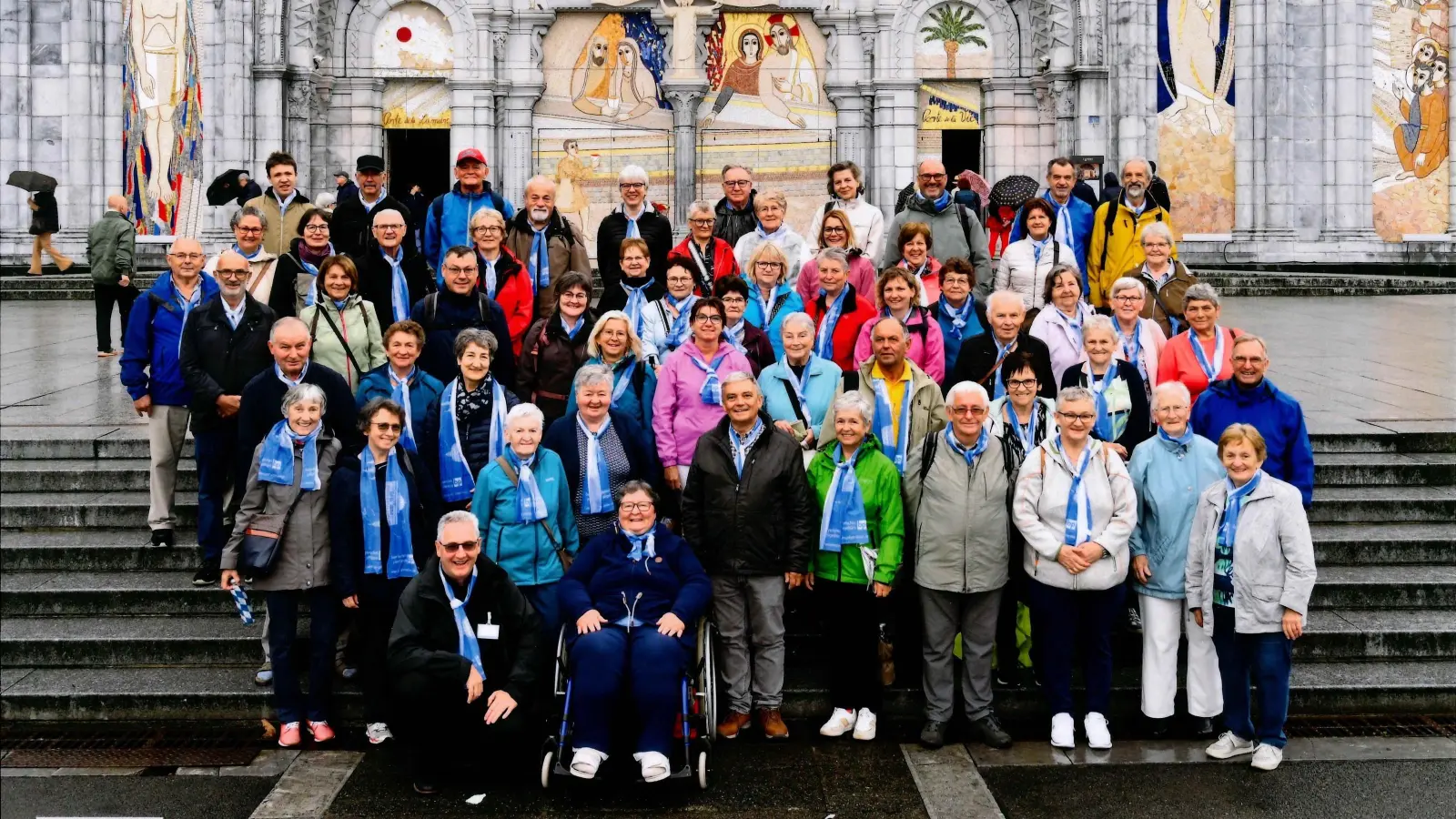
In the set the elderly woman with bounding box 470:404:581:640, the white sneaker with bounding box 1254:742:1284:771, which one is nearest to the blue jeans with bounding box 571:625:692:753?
the elderly woman with bounding box 470:404:581:640

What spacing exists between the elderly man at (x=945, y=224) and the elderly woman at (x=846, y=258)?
60 cm

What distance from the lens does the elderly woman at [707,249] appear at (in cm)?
970

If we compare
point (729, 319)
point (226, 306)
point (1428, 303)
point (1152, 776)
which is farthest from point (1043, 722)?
point (1428, 303)

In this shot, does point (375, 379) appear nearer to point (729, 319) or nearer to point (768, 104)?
point (729, 319)

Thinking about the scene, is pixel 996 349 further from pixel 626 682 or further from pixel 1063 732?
pixel 626 682

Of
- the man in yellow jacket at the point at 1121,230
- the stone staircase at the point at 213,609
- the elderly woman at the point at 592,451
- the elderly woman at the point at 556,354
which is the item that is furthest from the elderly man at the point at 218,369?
the man in yellow jacket at the point at 1121,230

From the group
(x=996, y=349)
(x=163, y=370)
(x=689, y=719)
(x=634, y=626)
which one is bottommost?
(x=689, y=719)

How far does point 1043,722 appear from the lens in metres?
7.74

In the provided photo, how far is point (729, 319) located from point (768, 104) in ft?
49.5

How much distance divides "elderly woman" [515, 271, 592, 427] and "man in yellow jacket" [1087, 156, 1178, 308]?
170 inches

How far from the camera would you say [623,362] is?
27.1 feet

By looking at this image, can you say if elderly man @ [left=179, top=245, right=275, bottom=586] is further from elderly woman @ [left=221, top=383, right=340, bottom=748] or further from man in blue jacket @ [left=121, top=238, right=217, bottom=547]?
elderly woman @ [left=221, top=383, right=340, bottom=748]

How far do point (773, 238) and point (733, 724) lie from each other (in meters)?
3.78

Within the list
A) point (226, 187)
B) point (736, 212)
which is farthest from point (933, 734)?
point (226, 187)
